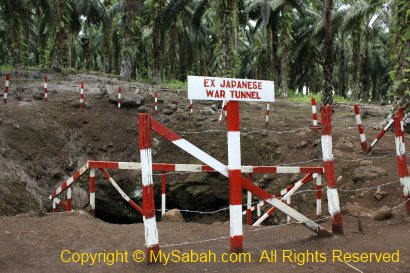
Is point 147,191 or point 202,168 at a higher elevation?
point 202,168

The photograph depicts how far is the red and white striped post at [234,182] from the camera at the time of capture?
160 inches

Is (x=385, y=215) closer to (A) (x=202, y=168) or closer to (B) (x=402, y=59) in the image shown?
(A) (x=202, y=168)

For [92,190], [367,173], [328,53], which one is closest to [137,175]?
[92,190]

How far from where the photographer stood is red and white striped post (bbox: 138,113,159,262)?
384 cm

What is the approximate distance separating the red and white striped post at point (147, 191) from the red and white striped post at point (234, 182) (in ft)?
2.52

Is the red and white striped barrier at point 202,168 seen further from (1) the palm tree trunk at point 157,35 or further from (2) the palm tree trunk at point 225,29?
(1) the palm tree trunk at point 157,35

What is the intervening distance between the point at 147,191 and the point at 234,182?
869mm

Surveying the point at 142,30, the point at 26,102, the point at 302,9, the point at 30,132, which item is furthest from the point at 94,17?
the point at 30,132

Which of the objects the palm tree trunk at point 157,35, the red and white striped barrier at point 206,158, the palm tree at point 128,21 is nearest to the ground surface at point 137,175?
the red and white striped barrier at point 206,158

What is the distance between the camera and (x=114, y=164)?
250 inches

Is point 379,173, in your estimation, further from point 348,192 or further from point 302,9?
point 302,9

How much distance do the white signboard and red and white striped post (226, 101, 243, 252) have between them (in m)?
0.12

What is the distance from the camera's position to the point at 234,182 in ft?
13.4

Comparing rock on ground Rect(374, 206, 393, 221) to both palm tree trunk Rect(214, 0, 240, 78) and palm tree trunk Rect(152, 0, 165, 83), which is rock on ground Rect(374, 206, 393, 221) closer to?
palm tree trunk Rect(214, 0, 240, 78)
